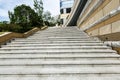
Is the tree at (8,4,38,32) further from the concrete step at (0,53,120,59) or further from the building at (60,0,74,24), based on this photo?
the concrete step at (0,53,120,59)

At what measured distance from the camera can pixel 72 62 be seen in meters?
4.57

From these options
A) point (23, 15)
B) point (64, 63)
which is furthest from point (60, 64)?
point (23, 15)

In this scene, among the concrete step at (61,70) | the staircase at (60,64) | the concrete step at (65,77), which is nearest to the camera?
the concrete step at (65,77)

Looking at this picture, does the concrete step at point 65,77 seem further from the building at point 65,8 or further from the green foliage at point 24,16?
the building at point 65,8

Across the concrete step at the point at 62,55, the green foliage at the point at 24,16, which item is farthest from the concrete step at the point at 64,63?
the green foliage at the point at 24,16

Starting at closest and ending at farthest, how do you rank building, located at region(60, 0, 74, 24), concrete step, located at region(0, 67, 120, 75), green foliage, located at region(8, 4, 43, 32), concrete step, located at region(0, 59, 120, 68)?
concrete step, located at region(0, 67, 120, 75) < concrete step, located at region(0, 59, 120, 68) < green foliage, located at region(8, 4, 43, 32) < building, located at region(60, 0, 74, 24)

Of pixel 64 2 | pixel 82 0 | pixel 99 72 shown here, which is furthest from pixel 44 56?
pixel 64 2

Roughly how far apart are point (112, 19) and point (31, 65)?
2890 mm

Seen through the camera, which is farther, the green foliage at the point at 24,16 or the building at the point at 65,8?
the building at the point at 65,8

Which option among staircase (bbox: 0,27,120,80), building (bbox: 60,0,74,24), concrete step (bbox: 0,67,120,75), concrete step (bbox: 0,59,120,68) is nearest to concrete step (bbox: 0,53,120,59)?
staircase (bbox: 0,27,120,80)

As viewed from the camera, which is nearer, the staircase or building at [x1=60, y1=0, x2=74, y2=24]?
the staircase

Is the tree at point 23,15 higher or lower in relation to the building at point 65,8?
lower

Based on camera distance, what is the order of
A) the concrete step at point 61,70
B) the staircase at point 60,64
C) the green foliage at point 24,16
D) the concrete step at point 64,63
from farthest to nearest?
the green foliage at point 24,16 → the concrete step at point 64,63 → the concrete step at point 61,70 → the staircase at point 60,64

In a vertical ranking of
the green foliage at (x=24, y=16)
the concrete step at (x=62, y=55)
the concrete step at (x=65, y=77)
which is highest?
the green foliage at (x=24, y=16)
